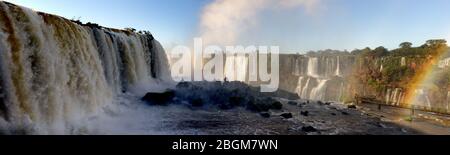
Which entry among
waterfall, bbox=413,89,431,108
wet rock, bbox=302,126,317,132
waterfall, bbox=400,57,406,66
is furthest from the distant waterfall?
wet rock, bbox=302,126,317,132

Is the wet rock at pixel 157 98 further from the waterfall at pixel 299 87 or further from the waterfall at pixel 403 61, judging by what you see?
the waterfall at pixel 403 61

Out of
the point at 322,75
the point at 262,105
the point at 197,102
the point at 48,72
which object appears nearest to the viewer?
the point at 48,72

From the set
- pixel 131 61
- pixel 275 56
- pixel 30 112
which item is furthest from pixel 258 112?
pixel 275 56

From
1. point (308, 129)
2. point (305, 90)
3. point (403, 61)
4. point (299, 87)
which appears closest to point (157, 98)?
point (308, 129)

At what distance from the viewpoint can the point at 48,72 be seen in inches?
512

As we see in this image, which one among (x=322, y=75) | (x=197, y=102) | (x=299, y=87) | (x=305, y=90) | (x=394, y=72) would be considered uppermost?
(x=394, y=72)

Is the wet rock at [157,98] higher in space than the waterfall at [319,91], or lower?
higher

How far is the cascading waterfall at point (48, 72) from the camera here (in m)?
11.2

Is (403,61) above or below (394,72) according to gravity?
above

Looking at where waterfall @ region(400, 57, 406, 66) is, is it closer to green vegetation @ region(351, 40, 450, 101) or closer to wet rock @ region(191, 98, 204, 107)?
green vegetation @ region(351, 40, 450, 101)

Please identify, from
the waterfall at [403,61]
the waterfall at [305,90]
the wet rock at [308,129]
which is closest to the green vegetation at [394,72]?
the waterfall at [403,61]

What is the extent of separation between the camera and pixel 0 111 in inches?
425

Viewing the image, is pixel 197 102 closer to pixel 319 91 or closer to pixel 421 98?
pixel 421 98

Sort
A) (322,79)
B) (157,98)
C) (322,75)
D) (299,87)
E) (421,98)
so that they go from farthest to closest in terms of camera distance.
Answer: (322,75) → (299,87) → (322,79) → (421,98) → (157,98)
